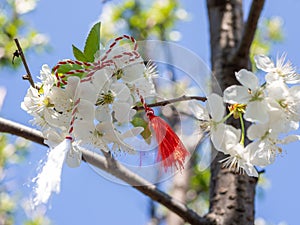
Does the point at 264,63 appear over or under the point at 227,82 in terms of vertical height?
over

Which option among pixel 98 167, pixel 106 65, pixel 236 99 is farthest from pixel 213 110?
pixel 98 167

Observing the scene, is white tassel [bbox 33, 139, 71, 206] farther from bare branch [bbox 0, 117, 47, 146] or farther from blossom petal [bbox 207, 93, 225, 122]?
bare branch [bbox 0, 117, 47, 146]

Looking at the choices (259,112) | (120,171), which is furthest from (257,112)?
(120,171)

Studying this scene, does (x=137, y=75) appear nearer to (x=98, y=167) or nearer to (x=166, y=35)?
Result: (x=98, y=167)

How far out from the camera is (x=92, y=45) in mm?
727

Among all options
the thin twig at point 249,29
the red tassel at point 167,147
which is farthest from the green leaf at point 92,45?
the thin twig at point 249,29

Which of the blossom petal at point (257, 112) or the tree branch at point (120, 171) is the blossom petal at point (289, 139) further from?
the tree branch at point (120, 171)

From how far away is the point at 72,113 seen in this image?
2.16 feet

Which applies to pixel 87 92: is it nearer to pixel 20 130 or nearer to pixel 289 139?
pixel 289 139

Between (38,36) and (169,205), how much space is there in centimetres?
195

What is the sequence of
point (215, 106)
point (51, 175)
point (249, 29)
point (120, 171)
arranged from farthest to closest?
point (249, 29) < point (120, 171) < point (215, 106) < point (51, 175)

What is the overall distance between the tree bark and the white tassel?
0.27m

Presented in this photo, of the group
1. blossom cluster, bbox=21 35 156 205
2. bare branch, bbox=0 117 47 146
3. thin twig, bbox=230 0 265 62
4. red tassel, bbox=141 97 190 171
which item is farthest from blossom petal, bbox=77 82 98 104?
thin twig, bbox=230 0 265 62

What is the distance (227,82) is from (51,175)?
87cm
